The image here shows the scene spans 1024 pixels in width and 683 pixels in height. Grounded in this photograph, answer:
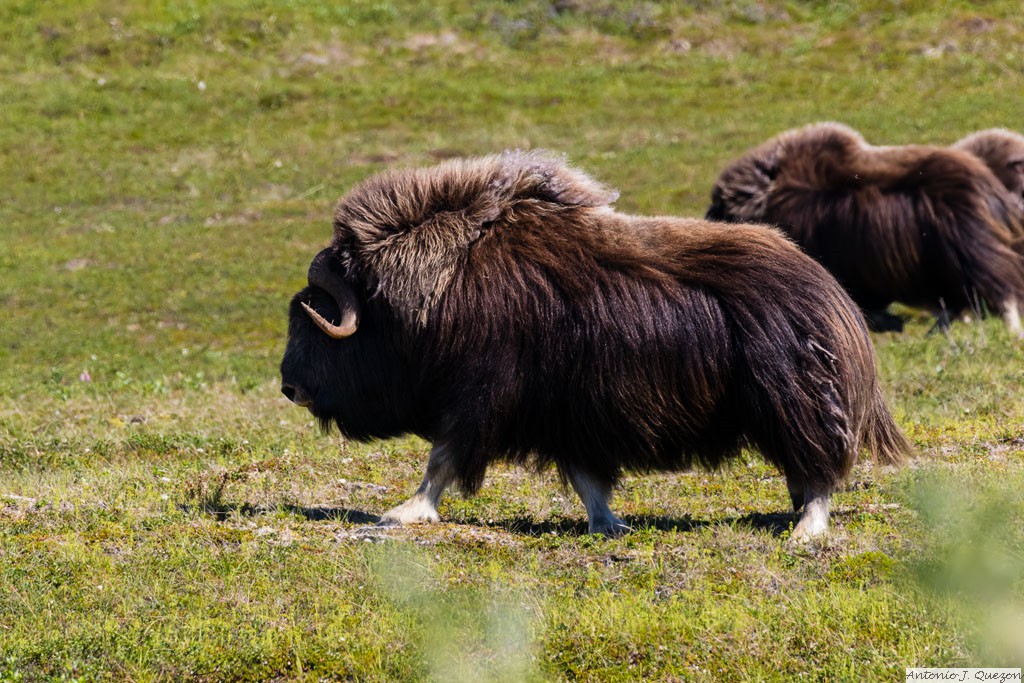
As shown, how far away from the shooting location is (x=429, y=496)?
509 cm

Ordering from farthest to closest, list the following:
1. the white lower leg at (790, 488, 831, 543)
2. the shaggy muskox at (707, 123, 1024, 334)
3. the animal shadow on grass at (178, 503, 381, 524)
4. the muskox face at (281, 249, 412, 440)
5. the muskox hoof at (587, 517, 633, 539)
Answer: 1. the shaggy muskox at (707, 123, 1024, 334)
2. the muskox face at (281, 249, 412, 440)
3. the animal shadow on grass at (178, 503, 381, 524)
4. the muskox hoof at (587, 517, 633, 539)
5. the white lower leg at (790, 488, 831, 543)

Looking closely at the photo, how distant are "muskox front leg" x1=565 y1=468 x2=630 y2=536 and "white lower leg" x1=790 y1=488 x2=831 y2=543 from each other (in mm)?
667

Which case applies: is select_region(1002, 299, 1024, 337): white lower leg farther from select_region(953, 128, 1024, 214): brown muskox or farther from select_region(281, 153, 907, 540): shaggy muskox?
select_region(281, 153, 907, 540): shaggy muskox

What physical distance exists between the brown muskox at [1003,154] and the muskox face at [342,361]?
7326 millimetres

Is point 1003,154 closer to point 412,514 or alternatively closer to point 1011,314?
point 1011,314

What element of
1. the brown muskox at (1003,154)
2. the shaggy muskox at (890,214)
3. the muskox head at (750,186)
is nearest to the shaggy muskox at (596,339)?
the shaggy muskox at (890,214)

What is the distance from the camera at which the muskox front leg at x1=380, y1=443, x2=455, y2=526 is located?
5.01 m

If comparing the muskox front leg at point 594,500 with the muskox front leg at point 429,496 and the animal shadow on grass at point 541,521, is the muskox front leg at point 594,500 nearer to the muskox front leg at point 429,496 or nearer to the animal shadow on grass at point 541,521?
A: the animal shadow on grass at point 541,521

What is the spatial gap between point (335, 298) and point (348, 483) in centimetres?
101

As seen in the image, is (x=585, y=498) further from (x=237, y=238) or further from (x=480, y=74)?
(x=480, y=74)

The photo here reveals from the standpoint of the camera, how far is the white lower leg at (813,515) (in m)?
4.58

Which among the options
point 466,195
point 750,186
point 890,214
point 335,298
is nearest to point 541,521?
point 335,298

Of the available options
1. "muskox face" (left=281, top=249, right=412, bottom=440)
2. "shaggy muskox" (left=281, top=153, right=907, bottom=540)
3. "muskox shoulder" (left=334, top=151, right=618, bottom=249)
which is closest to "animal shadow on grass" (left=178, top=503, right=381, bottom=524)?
"shaggy muskox" (left=281, top=153, right=907, bottom=540)

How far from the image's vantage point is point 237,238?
18.0m
